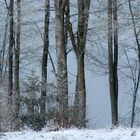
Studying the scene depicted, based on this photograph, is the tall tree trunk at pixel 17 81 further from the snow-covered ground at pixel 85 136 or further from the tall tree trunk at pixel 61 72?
the snow-covered ground at pixel 85 136

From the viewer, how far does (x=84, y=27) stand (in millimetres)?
24734

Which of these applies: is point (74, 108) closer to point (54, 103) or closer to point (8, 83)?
point (54, 103)

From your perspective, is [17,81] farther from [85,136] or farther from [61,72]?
[85,136]

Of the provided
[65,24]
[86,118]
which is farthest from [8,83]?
[86,118]

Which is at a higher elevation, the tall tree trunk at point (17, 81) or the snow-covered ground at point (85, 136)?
the tall tree trunk at point (17, 81)

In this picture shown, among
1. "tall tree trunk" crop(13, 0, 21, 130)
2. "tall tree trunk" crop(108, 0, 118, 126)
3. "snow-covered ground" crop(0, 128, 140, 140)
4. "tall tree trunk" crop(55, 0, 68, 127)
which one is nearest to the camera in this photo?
"snow-covered ground" crop(0, 128, 140, 140)

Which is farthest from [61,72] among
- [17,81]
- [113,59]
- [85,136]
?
[17,81]

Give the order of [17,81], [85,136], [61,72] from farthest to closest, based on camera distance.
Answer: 1. [17,81]
2. [61,72]
3. [85,136]

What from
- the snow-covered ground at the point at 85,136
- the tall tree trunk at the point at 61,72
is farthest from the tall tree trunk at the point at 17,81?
the snow-covered ground at the point at 85,136

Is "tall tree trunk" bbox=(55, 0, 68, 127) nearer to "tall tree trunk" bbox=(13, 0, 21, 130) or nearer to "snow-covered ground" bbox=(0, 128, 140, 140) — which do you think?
"tall tree trunk" bbox=(13, 0, 21, 130)

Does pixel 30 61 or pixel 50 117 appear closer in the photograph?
pixel 50 117

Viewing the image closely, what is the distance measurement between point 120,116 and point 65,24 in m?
16.7

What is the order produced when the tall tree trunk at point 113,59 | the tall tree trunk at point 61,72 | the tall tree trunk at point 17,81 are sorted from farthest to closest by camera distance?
1. the tall tree trunk at point 113,59
2. the tall tree trunk at point 17,81
3. the tall tree trunk at point 61,72

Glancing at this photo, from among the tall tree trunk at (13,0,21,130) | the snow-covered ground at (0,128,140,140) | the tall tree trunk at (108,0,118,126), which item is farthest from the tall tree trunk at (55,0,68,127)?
the snow-covered ground at (0,128,140,140)
